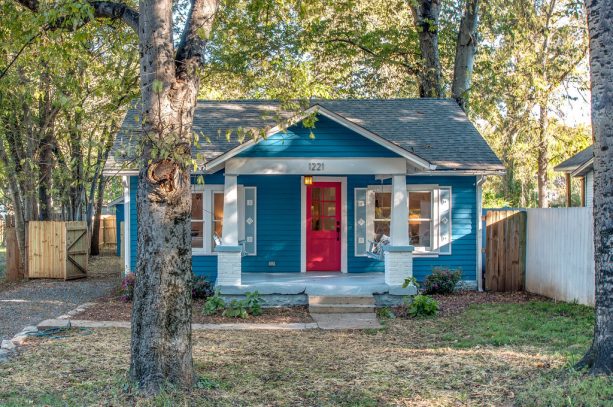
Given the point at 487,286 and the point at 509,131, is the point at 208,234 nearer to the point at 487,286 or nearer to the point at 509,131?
the point at 487,286

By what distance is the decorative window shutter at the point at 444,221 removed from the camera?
15266mm

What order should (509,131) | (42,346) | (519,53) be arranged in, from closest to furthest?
(42,346) → (519,53) → (509,131)

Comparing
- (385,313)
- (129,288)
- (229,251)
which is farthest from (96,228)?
(385,313)

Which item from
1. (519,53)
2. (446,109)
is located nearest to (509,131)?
(519,53)

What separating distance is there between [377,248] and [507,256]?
296 centimetres

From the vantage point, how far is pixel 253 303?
482 inches

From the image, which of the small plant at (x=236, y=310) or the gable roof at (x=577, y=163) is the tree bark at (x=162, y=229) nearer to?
the small plant at (x=236, y=310)

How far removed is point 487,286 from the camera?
15.2 m

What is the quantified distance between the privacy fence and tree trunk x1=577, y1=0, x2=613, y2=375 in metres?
5.37

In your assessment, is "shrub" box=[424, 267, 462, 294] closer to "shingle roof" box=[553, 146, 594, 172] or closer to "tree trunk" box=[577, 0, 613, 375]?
"tree trunk" box=[577, 0, 613, 375]

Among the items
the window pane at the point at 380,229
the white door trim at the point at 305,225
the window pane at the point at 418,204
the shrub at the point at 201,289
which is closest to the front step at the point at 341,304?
the shrub at the point at 201,289

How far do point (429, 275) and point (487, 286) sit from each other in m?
1.44

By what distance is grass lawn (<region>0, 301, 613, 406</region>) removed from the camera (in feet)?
21.0

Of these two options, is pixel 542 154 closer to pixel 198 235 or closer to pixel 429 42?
pixel 429 42
